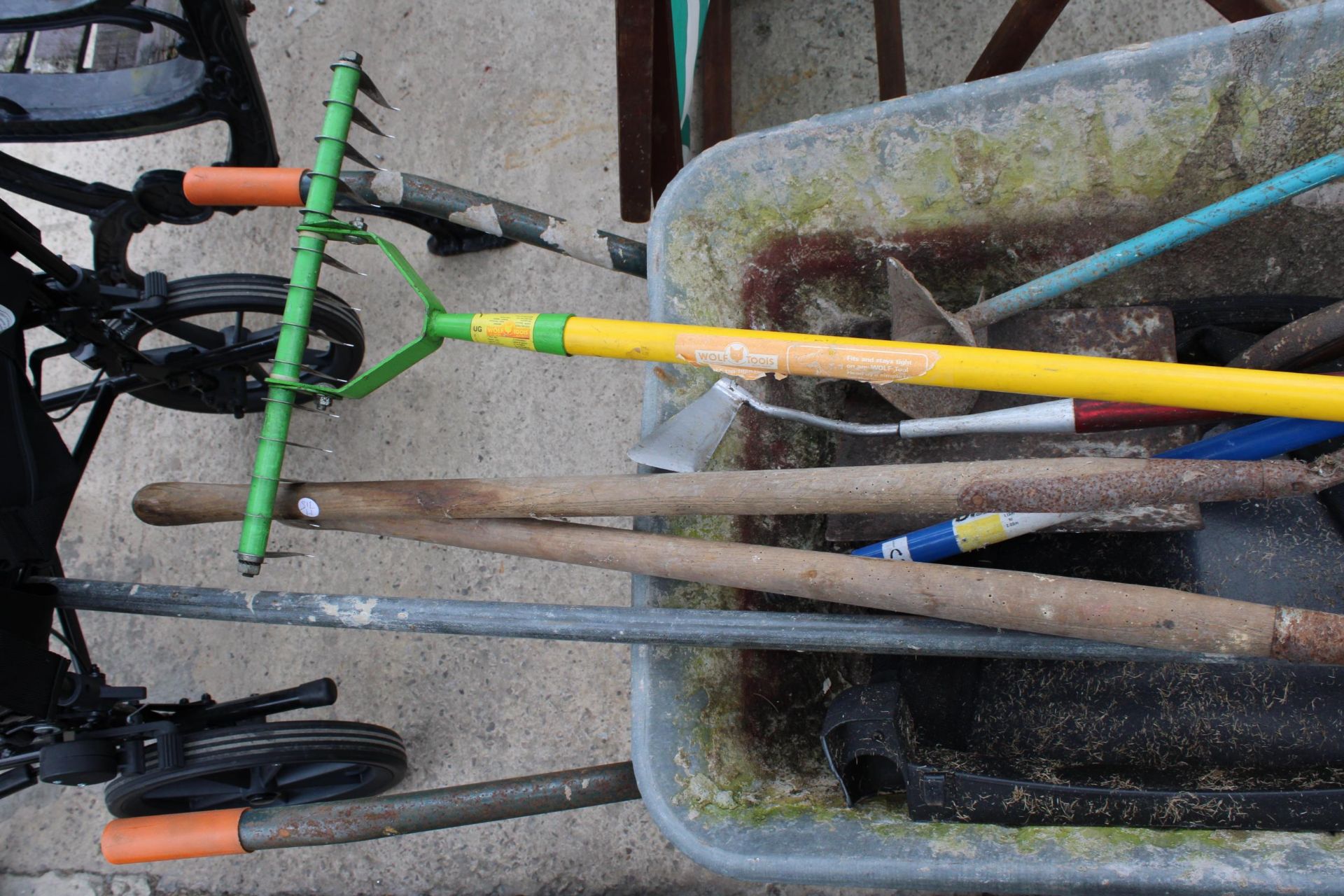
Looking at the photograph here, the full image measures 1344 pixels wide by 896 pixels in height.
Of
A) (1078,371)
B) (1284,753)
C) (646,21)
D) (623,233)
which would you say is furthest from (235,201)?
(1284,753)

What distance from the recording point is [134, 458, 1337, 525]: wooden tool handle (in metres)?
0.85

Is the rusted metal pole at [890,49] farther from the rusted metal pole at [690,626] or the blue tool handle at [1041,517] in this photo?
the rusted metal pole at [690,626]

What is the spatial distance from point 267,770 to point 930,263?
141 cm

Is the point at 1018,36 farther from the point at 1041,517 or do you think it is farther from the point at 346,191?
the point at 346,191

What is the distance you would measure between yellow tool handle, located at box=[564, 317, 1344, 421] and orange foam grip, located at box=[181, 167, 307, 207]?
1.67 feet

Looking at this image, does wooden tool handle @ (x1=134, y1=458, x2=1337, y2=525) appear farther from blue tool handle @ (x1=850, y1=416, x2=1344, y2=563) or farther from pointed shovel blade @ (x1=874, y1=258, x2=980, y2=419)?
pointed shovel blade @ (x1=874, y1=258, x2=980, y2=419)

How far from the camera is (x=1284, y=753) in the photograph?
3.57ft

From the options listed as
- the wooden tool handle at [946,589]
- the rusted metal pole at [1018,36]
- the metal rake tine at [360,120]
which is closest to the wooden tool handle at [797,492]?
the wooden tool handle at [946,589]

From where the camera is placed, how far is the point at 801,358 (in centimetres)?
100

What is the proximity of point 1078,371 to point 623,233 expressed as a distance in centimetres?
117

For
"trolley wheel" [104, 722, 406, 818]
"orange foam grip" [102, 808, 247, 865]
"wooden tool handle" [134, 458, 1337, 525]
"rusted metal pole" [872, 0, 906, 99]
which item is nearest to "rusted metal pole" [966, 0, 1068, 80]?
"rusted metal pole" [872, 0, 906, 99]

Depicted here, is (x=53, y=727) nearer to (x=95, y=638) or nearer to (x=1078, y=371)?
(x=95, y=638)

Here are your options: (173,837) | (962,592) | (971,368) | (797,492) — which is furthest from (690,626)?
(173,837)

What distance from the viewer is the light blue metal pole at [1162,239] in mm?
999
